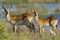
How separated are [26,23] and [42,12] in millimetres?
7512

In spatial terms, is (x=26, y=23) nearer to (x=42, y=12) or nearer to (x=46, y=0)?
(x=42, y=12)

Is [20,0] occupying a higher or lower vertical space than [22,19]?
lower

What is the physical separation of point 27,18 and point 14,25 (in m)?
0.80

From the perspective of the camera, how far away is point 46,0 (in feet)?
102

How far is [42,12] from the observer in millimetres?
22078

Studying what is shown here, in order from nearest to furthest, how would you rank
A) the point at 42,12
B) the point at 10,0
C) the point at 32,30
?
the point at 32,30 → the point at 42,12 → the point at 10,0

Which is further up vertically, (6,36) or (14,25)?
(6,36)

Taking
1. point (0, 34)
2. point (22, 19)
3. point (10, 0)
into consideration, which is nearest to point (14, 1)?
point (10, 0)

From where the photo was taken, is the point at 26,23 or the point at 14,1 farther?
the point at 14,1

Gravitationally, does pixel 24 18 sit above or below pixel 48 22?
above

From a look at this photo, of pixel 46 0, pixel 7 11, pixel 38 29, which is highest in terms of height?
pixel 7 11

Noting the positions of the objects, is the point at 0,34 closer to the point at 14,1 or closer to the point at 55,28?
the point at 55,28

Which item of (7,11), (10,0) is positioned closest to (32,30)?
(7,11)

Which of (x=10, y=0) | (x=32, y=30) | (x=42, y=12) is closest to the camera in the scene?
(x=32, y=30)
